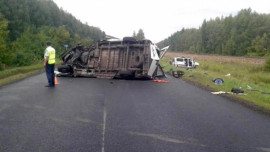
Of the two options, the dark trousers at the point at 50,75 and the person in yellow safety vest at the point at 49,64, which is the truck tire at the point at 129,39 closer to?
the person in yellow safety vest at the point at 49,64

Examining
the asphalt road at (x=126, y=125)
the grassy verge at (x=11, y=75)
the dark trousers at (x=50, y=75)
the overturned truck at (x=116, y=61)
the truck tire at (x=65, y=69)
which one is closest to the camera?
the asphalt road at (x=126, y=125)

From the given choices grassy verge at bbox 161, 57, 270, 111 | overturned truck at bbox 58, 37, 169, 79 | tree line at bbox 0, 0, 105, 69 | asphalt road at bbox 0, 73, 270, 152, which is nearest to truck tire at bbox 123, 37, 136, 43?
overturned truck at bbox 58, 37, 169, 79

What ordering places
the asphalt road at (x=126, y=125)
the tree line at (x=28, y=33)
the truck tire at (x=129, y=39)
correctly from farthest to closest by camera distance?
1. the tree line at (x=28, y=33)
2. the truck tire at (x=129, y=39)
3. the asphalt road at (x=126, y=125)

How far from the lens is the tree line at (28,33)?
26.8 m

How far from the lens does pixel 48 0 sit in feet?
407

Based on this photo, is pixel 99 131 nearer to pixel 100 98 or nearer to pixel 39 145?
pixel 39 145

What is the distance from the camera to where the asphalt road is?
5.02 metres

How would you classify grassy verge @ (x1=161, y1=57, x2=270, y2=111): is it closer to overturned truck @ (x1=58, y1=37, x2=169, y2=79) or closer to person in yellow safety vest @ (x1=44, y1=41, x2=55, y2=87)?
overturned truck @ (x1=58, y1=37, x2=169, y2=79)

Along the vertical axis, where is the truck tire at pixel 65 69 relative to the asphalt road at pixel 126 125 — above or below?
above

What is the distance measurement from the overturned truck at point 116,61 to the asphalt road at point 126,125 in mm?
7012

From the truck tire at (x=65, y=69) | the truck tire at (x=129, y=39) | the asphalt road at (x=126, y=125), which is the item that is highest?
the truck tire at (x=129, y=39)

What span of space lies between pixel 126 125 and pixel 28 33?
31830 millimetres

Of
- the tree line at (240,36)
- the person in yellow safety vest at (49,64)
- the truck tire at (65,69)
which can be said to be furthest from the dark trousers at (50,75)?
the tree line at (240,36)

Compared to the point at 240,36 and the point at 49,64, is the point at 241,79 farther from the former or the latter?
the point at 240,36
